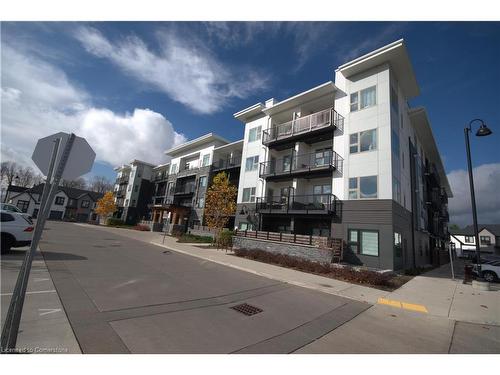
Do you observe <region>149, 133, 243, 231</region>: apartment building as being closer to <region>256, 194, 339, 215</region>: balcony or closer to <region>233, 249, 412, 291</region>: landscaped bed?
<region>256, 194, 339, 215</region>: balcony

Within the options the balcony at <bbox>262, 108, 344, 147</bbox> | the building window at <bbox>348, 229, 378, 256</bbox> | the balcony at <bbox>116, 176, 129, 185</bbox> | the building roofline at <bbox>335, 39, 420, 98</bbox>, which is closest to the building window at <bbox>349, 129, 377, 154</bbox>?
the balcony at <bbox>262, 108, 344, 147</bbox>

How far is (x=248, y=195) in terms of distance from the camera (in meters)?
26.7

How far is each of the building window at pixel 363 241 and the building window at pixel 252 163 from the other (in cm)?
1277

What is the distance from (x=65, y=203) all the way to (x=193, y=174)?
47.3 m

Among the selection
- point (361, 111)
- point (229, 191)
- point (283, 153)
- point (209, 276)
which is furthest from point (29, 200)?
point (361, 111)

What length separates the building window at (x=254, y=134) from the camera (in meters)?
27.6

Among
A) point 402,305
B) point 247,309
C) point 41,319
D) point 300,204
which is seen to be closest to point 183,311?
point 247,309

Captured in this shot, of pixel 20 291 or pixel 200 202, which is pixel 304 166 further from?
pixel 20 291

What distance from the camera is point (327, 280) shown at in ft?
36.8

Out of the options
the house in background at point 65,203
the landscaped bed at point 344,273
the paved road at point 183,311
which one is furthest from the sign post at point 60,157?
the house in background at point 65,203

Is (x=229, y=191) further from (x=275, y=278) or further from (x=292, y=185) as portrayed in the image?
(x=275, y=278)

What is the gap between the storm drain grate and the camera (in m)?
6.13

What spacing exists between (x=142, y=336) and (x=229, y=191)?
23059 mm

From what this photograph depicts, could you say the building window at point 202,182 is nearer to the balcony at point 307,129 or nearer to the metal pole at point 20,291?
the balcony at point 307,129
